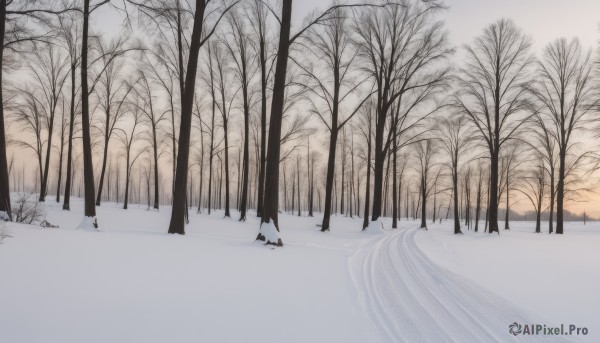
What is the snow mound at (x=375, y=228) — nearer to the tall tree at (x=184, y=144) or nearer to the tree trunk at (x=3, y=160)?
the tall tree at (x=184, y=144)

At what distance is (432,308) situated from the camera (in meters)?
4.93

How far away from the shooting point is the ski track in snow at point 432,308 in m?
3.91

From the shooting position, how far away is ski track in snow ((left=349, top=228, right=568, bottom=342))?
3.91m

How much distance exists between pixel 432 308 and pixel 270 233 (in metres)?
5.65

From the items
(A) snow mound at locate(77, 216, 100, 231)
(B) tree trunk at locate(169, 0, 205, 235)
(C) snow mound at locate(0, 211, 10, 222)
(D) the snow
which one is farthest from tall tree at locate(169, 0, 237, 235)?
(D) the snow

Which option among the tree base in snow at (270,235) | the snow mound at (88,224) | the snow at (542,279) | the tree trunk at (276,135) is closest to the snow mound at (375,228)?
the snow at (542,279)

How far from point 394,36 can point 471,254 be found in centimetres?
1396

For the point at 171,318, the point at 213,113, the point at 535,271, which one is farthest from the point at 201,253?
the point at 213,113

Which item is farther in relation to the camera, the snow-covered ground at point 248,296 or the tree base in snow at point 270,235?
the tree base in snow at point 270,235

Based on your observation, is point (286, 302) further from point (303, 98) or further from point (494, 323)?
point (303, 98)

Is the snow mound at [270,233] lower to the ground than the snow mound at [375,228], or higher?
higher

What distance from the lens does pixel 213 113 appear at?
25.2 metres

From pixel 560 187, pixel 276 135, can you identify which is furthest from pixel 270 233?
pixel 560 187

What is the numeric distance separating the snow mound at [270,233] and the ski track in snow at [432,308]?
2.84 metres
